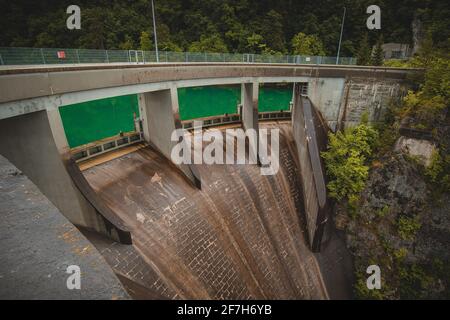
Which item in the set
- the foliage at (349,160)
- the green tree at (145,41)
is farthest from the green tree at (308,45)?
the foliage at (349,160)

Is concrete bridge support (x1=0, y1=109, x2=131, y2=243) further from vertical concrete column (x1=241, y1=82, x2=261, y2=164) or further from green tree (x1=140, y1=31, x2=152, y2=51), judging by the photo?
green tree (x1=140, y1=31, x2=152, y2=51)

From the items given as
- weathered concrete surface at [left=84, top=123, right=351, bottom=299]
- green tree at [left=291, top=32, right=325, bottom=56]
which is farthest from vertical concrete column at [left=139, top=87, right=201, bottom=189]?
green tree at [left=291, top=32, right=325, bottom=56]

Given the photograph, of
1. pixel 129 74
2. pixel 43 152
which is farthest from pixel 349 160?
pixel 43 152

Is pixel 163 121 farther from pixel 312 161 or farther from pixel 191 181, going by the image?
pixel 312 161

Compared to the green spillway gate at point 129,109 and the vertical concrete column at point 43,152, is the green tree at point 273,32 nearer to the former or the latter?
the green spillway gate at point 129,109

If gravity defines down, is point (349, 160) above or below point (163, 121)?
below
